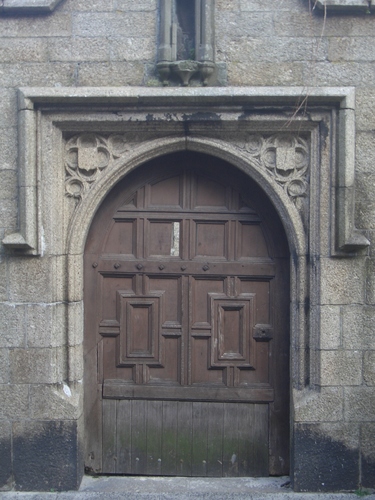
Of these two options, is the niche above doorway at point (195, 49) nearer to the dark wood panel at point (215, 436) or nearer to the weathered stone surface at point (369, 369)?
the weathered stone surface at point (369, 369)

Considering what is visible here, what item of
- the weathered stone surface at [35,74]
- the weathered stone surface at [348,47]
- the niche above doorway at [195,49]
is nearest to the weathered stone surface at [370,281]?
the weathered stone surface at [348,47]

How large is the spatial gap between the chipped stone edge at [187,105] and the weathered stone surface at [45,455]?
132 centimetres

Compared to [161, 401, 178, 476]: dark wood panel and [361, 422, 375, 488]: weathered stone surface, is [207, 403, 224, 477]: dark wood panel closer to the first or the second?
[161, 401, 178, 476]: dark wood panel

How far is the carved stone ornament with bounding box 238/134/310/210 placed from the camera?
4758mm

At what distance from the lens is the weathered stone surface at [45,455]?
15.6 ft

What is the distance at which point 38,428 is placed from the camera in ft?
15.6

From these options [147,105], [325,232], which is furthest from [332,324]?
[147,105]

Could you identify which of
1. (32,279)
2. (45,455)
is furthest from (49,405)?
(32,279)

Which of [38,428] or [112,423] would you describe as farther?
[112,423]

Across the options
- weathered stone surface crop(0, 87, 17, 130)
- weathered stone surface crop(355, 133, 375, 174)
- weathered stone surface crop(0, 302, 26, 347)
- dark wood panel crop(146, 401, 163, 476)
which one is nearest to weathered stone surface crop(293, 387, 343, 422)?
dark wood panel crop(146, 401, 163, 476)

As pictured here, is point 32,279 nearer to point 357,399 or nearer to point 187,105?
point 187,105

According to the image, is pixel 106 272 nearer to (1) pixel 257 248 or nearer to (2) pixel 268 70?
(1) pixel 257 248

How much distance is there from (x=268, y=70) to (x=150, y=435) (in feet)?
9.54

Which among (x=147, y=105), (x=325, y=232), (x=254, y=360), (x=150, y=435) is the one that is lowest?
(x=150, y=435)
